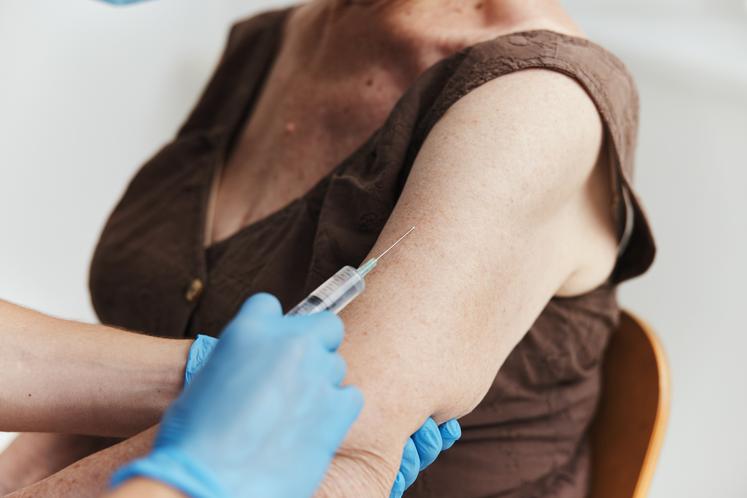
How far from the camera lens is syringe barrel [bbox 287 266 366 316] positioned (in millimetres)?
704

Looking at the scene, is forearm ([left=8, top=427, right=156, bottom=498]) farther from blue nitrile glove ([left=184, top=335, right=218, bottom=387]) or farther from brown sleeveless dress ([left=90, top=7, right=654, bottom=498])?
brown sleeveless dress ([left=90, top=7, right=654, bottom=498])

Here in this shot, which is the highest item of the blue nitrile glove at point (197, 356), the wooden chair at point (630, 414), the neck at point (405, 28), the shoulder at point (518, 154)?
the neck at point (405, 28)

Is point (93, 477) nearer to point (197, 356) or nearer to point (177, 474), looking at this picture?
point (197, 356)

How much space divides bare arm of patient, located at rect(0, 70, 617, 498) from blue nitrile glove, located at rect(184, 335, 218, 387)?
0.08 meters

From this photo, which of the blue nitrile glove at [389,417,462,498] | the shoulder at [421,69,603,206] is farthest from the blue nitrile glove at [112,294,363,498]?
the shoulder at [421,69,603,206]

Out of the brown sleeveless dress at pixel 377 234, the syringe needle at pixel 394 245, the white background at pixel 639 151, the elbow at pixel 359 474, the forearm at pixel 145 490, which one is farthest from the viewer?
the white background at pixel 639 151

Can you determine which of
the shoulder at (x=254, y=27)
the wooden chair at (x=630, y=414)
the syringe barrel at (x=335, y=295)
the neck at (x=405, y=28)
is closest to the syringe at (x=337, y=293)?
the syringe barrel at (x=335, y=295)

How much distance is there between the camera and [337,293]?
0.71 meters

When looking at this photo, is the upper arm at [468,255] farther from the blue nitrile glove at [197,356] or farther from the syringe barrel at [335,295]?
the blue nitrile glove at [197,356]

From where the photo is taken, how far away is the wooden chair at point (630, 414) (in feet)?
3.38

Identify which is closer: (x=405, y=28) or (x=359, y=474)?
(x=359, y=474)

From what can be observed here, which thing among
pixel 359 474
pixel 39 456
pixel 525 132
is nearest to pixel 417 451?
pixel 359 474

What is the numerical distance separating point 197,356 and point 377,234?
0.77 ft

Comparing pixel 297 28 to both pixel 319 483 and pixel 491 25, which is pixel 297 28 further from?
pixel 319 483
